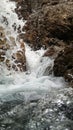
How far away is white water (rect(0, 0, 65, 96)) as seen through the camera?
34.3 feet

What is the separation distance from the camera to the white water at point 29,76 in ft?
34.3

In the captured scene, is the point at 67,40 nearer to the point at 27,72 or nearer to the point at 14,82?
the point at 27,72

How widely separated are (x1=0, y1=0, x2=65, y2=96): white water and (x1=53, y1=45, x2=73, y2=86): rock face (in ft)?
0.79

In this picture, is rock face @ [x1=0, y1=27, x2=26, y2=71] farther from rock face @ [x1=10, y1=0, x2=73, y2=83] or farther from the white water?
rock face @ [x1=10, y1=0, x2=73, y2=83]

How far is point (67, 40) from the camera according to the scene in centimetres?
1347

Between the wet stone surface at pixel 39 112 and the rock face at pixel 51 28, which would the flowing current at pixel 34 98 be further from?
the rock face at pixel 51 28

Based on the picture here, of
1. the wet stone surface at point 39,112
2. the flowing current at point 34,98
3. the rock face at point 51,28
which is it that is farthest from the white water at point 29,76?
the wet stone surface at point 39,112

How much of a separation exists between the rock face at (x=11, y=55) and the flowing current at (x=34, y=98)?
0.53ft

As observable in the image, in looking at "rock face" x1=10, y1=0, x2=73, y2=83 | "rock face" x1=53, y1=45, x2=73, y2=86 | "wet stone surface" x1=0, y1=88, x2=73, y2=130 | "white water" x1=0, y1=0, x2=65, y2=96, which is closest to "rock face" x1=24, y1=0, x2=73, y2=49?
"rock face" x1=10, y1=0, x2=73, y2=83

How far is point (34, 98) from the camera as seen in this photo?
9.35 meters

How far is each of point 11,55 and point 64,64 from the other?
8.88 ft

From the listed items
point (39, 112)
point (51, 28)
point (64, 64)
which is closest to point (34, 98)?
point (39, 112)

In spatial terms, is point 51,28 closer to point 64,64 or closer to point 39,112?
point 64,64

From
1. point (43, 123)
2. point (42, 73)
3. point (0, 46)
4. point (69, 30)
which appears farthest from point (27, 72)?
point (43, 123)
